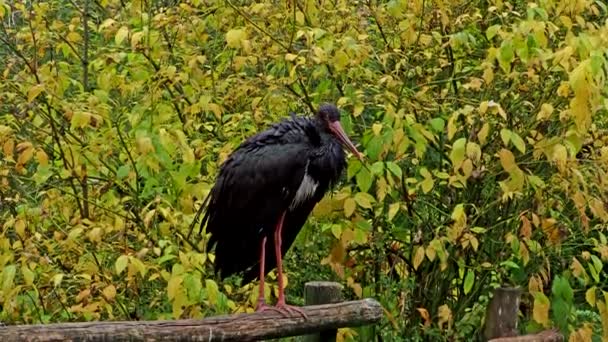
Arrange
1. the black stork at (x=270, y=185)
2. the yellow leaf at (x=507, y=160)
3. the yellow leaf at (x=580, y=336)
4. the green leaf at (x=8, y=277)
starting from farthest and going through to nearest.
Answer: the yellow leaf at (x=580, y=336) → the yellow leaf at (x=507, y=160) → the green leaf at (x=8, y=277) → the black stork at (x=270, y=185)

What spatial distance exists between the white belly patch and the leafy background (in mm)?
477

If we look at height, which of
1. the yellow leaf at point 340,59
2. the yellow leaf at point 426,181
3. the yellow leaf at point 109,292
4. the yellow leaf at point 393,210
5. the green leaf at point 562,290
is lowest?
the green leaf at point 562,290

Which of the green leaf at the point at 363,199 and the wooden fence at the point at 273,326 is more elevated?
A: the green leaf at the point at 363,199

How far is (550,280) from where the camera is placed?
16.6 feet

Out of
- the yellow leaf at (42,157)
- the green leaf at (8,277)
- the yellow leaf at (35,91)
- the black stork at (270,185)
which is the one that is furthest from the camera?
the yellow leaf at (42,157)

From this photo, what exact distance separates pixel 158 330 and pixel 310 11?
2220mm

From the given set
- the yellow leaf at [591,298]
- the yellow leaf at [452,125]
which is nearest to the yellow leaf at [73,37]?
the yellow leaf at [452,125]

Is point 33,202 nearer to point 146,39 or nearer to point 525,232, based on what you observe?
point 146,39

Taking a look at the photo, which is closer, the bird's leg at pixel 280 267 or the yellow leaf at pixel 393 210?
the bird's leg at pixel 280 267

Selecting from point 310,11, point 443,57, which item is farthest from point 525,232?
point 310,11

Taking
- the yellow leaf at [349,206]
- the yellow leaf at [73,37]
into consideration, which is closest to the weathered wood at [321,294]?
the yellow leaf at [349,206]

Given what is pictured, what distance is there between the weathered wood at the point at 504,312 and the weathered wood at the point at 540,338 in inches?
3.0

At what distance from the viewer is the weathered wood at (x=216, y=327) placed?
8.99 feet

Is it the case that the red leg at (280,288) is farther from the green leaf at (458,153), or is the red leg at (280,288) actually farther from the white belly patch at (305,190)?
the green leaf at (458,153)
